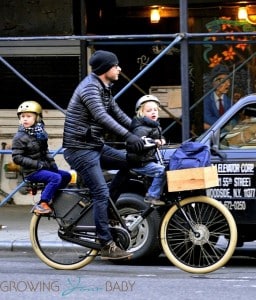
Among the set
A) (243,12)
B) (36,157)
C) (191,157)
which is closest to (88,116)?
(36,157)

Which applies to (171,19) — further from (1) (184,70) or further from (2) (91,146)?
(2) (91,146)

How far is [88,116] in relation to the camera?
8.60 meters

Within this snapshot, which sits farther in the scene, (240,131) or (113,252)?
(240,131)

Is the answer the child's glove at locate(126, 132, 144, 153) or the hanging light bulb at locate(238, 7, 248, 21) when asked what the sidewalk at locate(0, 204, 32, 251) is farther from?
the hanging light bulb at locate(238, 7, 248, 21)

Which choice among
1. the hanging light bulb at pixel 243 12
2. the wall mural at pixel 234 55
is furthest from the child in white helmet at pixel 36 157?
the hanging light bulb at pixel 243 12

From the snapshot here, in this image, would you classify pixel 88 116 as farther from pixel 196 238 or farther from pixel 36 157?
pixel 196 238

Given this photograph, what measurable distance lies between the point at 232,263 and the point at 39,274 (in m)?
2.51

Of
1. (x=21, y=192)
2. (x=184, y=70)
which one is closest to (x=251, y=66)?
(x=184, y=70)

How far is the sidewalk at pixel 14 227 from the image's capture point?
1123 centimetres

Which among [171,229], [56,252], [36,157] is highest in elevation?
[36,157]

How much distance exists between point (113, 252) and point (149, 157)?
97cm

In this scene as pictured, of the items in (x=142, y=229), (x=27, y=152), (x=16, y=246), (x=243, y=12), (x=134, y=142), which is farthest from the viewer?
(x=243, y=12)

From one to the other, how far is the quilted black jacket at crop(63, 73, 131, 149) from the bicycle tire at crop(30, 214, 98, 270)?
3.04 feet

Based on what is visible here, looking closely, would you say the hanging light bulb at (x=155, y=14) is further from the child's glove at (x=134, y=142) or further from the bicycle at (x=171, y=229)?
the child's glove at (x=134, y=142)
